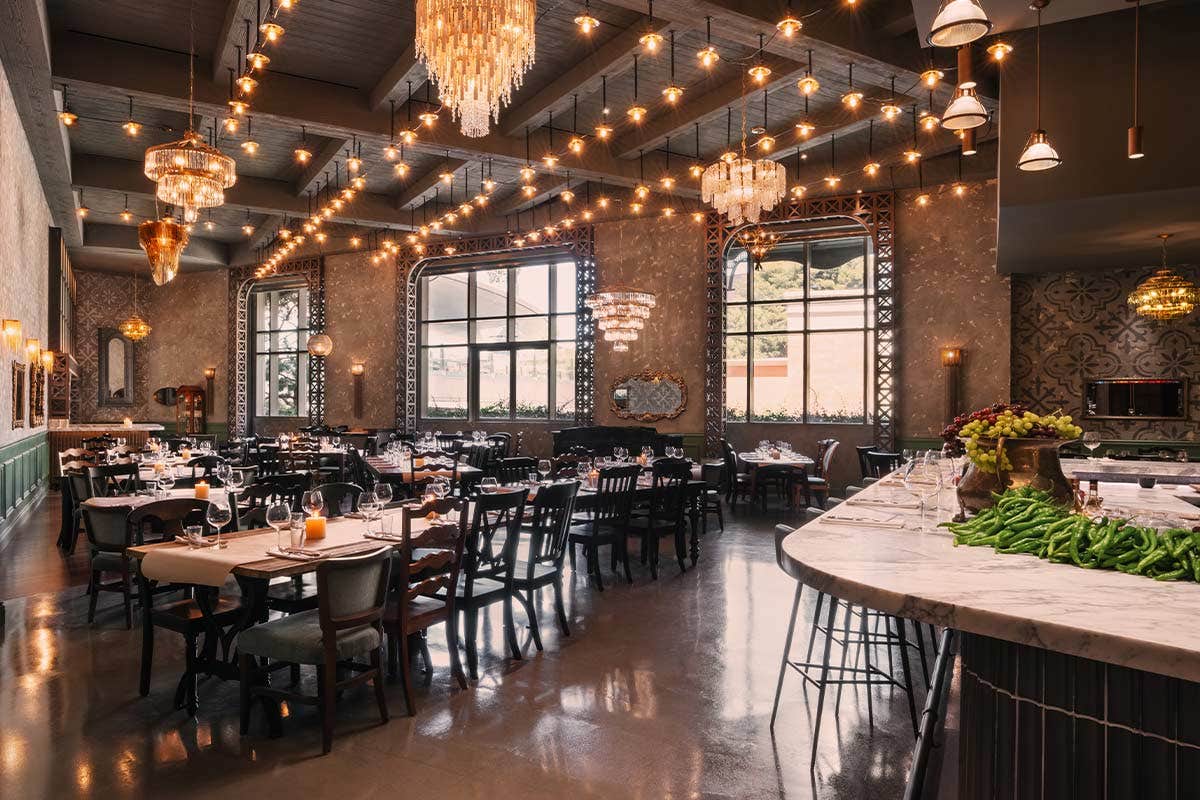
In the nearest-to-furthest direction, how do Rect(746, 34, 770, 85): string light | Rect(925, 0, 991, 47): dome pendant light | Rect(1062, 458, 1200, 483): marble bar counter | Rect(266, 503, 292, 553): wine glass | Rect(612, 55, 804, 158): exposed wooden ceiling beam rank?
Rect(925, 0, 991, 47): dome pendant light < Rect(266, 503, 292, 553): wine glass < Rect(1062, 458, 1200, 483): marble bar counter < Rect(746, 34, 770, 85): string light < Rect(612, 55, 804, 158): exposed wooden ceiling beam

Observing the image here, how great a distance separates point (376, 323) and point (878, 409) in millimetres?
9859

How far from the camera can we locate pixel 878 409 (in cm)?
1148

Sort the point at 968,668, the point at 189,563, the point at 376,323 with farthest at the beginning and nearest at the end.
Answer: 1. the point at 376,323
2. the point at 189,563
3. the point at 968,668

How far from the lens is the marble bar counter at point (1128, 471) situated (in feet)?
17.4

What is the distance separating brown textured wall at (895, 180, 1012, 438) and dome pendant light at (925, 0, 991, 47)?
27.2ft

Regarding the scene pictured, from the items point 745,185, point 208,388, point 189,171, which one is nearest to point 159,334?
point 208,388

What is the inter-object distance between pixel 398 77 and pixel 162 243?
3.17 metres

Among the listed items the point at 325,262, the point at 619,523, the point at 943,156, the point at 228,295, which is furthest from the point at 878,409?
the point at 228,295

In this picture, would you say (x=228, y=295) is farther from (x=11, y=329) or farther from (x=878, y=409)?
(x=878, y=409)

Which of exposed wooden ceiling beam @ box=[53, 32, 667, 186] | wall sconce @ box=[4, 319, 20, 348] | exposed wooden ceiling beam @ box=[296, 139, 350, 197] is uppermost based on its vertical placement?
exposed wooden ceiling beam @ box=[296, 139, 350, 197]

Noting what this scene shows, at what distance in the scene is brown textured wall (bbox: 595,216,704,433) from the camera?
1272 cm

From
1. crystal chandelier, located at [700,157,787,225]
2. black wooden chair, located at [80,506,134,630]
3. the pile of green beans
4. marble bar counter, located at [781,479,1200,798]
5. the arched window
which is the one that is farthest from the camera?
the arched window

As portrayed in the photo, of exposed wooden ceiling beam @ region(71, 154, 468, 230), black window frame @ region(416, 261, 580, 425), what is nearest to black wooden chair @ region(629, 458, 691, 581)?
black window frame @ region(416, 261, 580, 425)

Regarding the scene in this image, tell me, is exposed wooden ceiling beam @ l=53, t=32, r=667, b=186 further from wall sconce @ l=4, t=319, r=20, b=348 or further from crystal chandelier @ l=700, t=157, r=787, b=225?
crystal chandelier @ l=700, t=157, r=787, b=225
